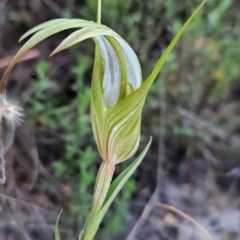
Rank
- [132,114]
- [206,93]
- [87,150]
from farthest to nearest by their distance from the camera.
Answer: [206,93] < [87,150] < [132,114]

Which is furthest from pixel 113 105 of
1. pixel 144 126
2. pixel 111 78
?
pixel 144 126

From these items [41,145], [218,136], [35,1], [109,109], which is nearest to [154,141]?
[218,136]

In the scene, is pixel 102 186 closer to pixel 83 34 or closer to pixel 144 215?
pixel 83 34

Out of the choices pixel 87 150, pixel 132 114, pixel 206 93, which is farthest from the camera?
pixel 206 93

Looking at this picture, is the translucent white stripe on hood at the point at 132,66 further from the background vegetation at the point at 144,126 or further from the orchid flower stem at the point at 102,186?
the background vegetation at the point at 144,126

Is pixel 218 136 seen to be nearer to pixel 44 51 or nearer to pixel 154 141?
pixel 154 141

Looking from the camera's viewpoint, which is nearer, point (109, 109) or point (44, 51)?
point (109, 109)
